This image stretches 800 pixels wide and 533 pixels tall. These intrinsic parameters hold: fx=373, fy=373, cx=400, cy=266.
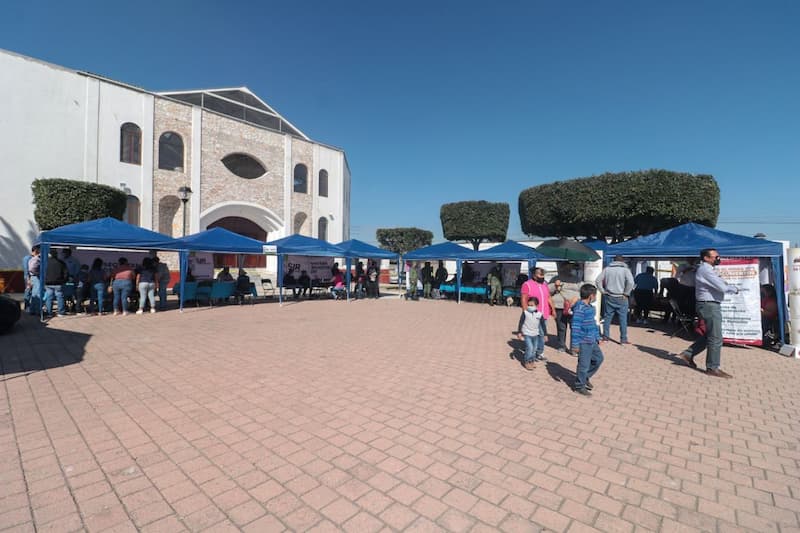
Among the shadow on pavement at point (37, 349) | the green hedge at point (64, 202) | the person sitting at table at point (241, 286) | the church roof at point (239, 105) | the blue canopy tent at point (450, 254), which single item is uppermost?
the church roof at point (239, 105)

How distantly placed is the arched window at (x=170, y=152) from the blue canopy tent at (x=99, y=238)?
40.4 ft

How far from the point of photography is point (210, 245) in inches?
450

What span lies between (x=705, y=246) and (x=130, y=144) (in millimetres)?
24032

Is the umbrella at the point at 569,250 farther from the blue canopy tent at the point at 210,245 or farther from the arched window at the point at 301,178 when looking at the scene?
the arched window at the point at 301,178

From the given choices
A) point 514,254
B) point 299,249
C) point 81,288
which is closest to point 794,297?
point 514,254

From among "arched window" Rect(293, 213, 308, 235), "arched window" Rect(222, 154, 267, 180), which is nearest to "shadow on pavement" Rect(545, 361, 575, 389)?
"arched window" Rect(293, 213, 308, 235)

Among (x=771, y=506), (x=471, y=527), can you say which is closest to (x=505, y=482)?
(x=471, y=527)

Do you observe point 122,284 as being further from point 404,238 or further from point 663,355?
point 404,238

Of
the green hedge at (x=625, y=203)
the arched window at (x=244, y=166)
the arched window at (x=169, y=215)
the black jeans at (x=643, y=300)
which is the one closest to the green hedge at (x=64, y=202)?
the arched window at (x=169, y=215)

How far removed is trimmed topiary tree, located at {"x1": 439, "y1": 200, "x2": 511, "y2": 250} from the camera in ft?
96.5

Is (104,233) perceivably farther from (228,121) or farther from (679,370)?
(228,121)

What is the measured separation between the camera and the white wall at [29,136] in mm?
15523

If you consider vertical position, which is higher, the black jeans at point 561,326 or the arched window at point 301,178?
the arched window at point 301,178

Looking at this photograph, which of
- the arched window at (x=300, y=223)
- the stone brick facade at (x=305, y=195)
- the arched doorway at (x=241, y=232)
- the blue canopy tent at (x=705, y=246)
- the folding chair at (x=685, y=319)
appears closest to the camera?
the blue canopy tent at (x=705, y=246)
